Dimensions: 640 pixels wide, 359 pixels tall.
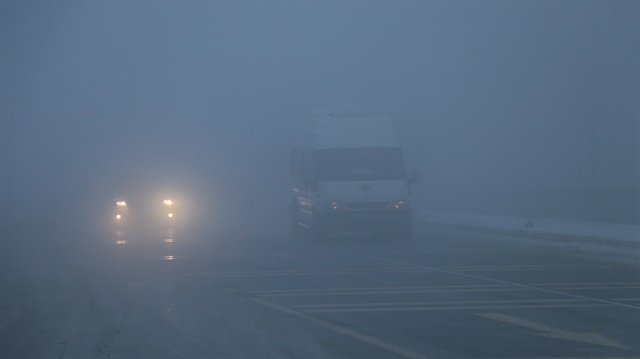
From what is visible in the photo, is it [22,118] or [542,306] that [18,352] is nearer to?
[542,306]

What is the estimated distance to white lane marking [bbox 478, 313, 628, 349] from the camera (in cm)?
1095

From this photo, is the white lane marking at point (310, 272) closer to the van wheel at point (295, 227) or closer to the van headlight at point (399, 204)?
the van headlight at point (399, 204)

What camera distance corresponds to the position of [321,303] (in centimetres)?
1452

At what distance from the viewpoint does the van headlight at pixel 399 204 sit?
26978 mm

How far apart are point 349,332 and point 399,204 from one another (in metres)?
15.4

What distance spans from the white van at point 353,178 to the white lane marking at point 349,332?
12.1m

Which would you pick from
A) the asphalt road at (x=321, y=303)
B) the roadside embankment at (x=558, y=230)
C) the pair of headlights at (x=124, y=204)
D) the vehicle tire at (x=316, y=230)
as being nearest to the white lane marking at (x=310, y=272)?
the asphalt road at (x=321, y=303)

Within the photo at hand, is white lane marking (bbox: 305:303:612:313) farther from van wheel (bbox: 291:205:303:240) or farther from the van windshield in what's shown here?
van wheel (bbox: 291:205:303:240)

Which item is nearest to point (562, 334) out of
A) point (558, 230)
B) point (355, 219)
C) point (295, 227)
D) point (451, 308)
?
point (451, 308)

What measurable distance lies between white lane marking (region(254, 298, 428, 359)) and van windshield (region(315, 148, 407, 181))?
1271 cm

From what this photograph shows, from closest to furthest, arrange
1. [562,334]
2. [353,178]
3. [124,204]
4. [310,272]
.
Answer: [562,334] → [310,272] → [353,178] → [124,204]

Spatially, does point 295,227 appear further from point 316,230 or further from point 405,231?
point 405,231

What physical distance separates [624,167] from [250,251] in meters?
39.3

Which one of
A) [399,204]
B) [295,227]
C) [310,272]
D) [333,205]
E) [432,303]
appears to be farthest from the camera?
[295,227]
